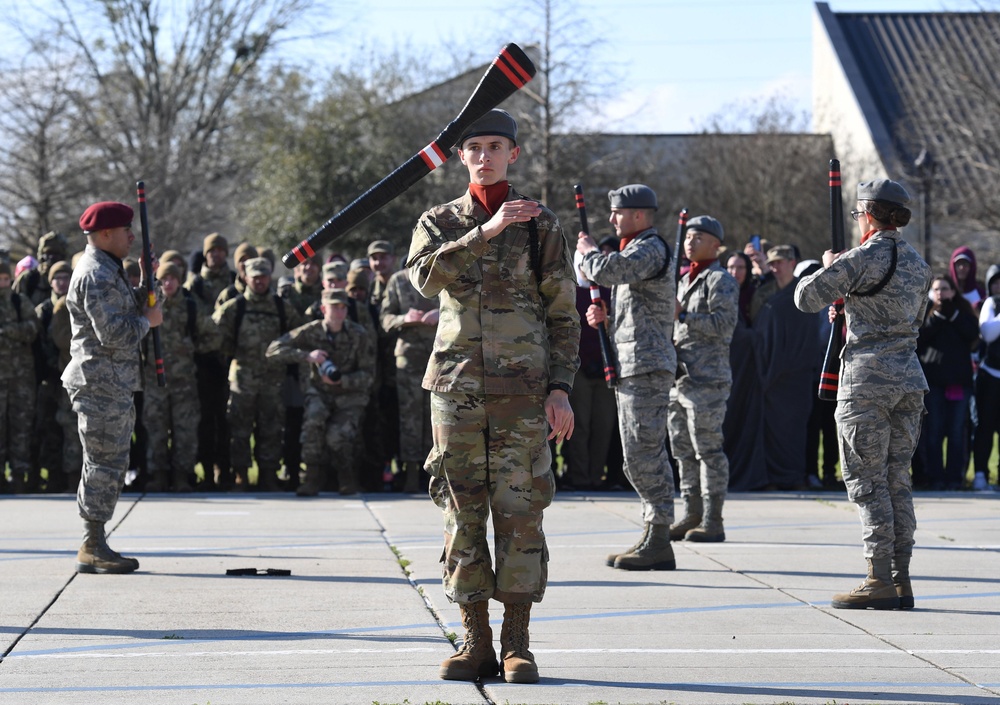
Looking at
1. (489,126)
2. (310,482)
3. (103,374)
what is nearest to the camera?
(489,126)

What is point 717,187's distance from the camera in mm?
39281

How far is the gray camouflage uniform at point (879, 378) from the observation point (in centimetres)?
756

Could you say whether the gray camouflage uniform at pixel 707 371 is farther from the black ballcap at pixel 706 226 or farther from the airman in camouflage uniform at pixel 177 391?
the airman in camouflage uniform at pixel 177 391

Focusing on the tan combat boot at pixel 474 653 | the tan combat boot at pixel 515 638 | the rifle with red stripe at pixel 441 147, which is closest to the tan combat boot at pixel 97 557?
the rifle with red stripe at pixel 441 147

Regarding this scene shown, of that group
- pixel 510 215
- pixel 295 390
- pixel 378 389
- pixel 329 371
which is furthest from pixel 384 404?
pixel 510 215

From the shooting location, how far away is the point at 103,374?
345 inches

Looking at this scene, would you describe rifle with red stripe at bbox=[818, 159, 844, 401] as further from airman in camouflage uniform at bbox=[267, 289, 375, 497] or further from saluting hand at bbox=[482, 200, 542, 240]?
airman in camouflage uniform at bbox=[267, 289, 375, 497]

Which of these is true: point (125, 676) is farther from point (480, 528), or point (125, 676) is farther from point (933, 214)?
point (933, 214)

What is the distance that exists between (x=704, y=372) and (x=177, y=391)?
18.9ft

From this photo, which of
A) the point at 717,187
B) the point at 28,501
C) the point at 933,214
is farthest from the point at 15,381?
the point at 717,187

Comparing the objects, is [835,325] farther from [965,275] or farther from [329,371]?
[965,275]

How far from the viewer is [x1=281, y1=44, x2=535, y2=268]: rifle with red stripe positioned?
5.67 meters

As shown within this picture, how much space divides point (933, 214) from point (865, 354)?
27.2 meters

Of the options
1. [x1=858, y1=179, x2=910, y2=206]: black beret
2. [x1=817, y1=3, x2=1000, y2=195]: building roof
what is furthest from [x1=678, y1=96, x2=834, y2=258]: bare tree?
[x1=858, y1=179, x2=910, y2=206]: black beret
